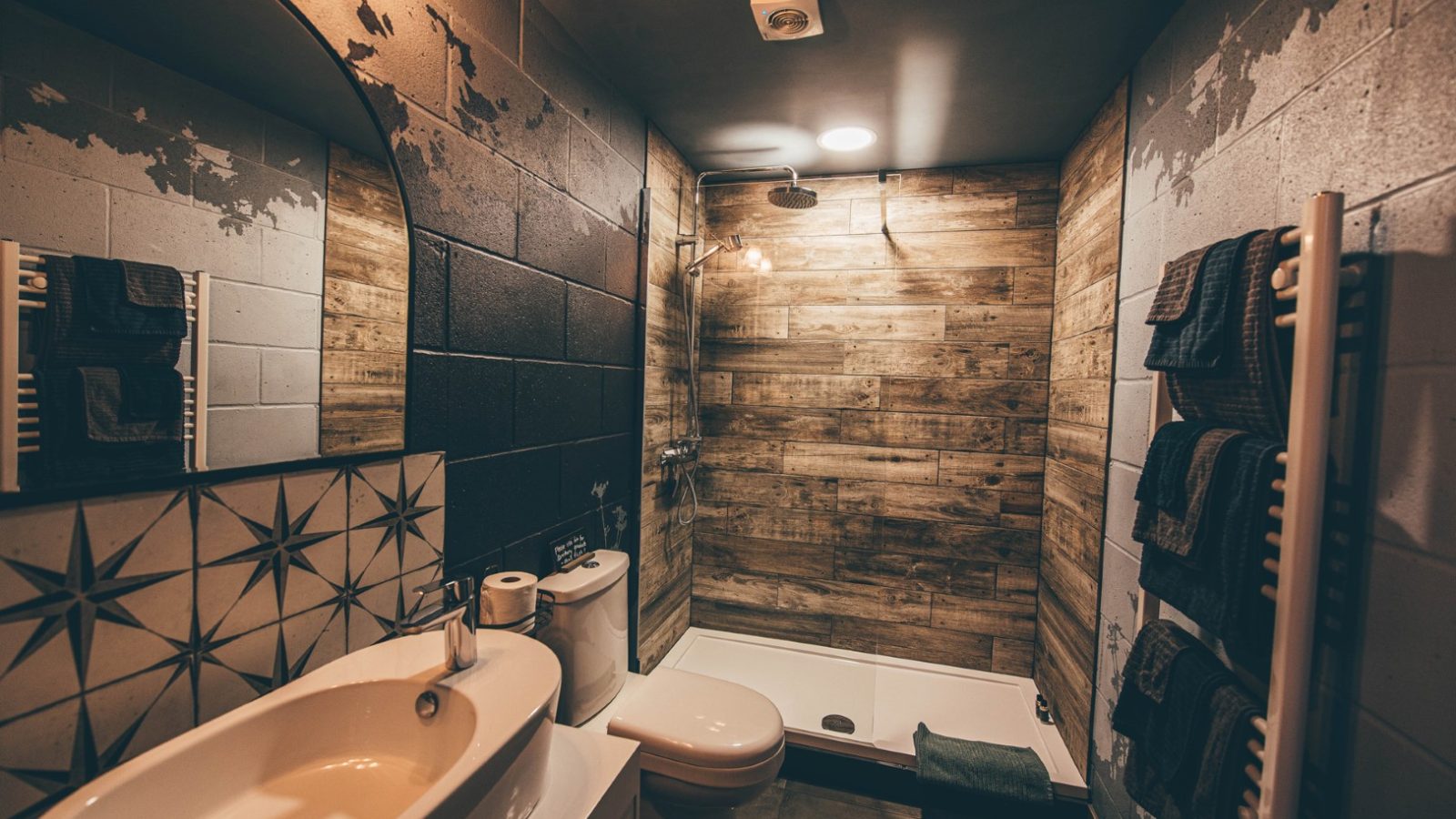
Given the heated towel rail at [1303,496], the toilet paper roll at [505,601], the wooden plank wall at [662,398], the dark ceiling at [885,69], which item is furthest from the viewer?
the wooden plank wall at [662,398]

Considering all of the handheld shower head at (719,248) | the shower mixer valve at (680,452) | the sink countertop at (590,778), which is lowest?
the sink countertop at (590,778)

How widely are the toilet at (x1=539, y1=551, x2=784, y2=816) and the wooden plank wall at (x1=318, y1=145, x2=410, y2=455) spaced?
0.65 metres

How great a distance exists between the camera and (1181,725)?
1.10m

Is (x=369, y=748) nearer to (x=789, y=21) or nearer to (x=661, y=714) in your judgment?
(x=661, y=714)

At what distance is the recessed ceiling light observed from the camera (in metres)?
2.21

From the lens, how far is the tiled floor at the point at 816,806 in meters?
1.89

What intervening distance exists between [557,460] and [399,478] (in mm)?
572

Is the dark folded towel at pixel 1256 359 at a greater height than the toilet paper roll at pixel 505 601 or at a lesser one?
greater

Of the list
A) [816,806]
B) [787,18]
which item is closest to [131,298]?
[787,18]

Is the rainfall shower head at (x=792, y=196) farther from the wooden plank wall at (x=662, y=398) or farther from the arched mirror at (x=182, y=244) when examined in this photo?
the arched mirror at (x=182, y=244)

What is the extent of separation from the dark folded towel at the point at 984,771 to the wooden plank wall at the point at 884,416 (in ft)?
2.00

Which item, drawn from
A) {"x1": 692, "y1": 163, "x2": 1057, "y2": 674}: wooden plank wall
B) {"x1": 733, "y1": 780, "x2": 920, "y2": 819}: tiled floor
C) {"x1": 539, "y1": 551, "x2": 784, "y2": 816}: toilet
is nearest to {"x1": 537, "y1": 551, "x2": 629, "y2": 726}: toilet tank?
{"x1": 539, "y1": 551, "x2": 784, "y2": 816}: toilet

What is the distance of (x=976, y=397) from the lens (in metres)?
2.48

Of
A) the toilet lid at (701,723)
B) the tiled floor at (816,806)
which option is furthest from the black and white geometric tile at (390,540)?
the tiled floor at (816,806)
